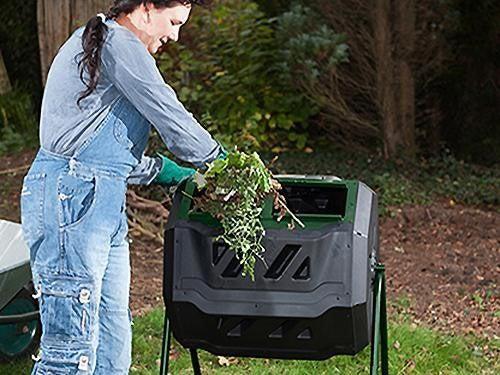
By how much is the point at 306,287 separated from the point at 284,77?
227 inches

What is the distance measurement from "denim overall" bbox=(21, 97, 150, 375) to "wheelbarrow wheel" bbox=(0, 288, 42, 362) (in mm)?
1514

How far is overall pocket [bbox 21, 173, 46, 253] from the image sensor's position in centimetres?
323

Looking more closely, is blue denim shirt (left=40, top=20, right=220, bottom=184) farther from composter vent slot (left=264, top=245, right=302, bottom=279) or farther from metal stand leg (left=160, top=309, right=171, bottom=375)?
metal stand leg (left=160, top=309, right=171, bottom=375)

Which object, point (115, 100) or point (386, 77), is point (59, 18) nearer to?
point (386, 77)

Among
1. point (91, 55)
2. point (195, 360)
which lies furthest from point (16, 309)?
point (91, 55)

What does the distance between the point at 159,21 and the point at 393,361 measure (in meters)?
2.26

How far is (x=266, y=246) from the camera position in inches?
133

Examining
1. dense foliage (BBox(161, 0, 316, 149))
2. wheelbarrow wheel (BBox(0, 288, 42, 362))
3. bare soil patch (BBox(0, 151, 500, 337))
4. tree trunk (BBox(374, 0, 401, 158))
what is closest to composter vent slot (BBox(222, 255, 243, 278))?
wheelbarrow wheel (BBox(0, 288, 42, 362))

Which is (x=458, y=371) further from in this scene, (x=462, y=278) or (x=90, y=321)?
(x=90, y=321)

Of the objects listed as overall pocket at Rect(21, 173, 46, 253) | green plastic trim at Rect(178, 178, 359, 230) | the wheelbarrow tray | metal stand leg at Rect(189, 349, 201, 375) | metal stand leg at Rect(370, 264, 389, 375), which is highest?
overall pocket at Rect(21, 173, 46, 253)

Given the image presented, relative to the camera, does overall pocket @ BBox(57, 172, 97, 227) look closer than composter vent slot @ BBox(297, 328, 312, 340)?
Yes

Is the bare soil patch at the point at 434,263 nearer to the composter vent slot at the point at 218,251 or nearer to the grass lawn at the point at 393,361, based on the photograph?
the grass lawn at the point at 393,361

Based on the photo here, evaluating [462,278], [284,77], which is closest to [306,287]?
[462,278]

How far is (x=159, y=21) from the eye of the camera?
10.7 feet
